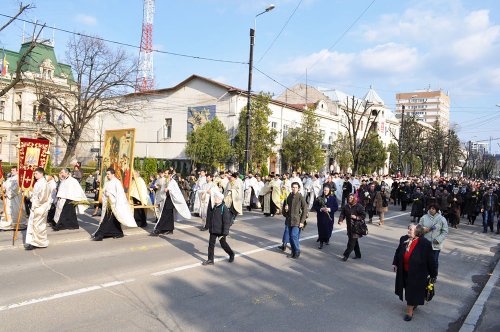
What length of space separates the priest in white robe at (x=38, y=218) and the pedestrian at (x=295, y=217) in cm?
537

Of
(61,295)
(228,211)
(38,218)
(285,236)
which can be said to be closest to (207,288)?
(228,211)

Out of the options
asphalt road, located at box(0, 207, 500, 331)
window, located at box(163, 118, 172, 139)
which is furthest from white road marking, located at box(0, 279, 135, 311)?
window, located at box(163, 118, 172, 139)

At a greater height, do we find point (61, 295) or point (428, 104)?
point (428, 104)

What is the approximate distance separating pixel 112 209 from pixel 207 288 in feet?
15.2

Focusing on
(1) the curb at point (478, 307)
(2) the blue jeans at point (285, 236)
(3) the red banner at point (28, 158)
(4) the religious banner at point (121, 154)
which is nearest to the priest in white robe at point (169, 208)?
(4) the religious banner at point (121, 154)

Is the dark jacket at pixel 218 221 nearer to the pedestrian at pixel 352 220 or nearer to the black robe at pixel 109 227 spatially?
the pedestrian at pixel 352 220

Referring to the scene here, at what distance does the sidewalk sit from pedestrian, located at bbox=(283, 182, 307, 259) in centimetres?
376

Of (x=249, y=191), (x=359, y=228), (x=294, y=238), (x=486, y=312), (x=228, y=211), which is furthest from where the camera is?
(x=249, y=191)

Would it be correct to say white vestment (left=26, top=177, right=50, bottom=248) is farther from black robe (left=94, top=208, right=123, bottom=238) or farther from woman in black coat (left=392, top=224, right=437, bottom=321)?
woman in black coat (left=392, top=224, right=437, bottom=321)

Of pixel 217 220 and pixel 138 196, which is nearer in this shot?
pixel 217 220

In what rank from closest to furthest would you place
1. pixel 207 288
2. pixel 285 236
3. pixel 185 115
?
pixel 207 288 → pixel 285 236 → pixel 185 115

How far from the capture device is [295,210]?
390 inches

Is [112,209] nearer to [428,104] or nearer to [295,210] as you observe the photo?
[295,210]

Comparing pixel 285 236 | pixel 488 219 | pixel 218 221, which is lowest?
pixel 285 236
